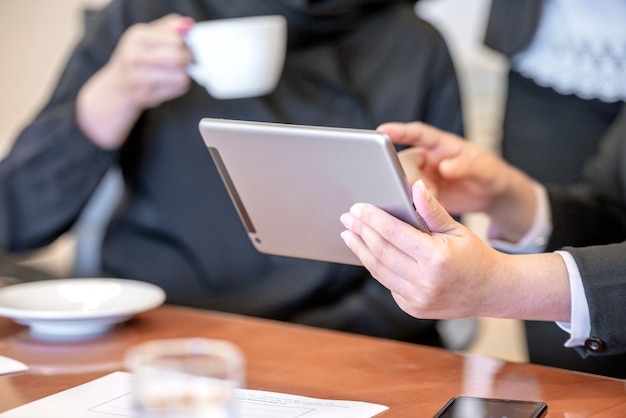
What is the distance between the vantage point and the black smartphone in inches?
29.9

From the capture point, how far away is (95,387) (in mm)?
850

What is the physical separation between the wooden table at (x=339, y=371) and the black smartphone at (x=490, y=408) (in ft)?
0.07

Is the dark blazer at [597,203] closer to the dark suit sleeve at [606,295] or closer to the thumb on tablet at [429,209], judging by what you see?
the dark suit sleeve at [606,295]

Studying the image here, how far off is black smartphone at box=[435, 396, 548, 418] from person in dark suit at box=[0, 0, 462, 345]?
53 centimetres

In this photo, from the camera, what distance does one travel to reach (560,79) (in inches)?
60.2

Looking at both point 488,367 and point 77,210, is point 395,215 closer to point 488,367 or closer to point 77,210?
point 488,367

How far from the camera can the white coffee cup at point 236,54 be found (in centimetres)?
109

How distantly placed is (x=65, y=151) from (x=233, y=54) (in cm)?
34

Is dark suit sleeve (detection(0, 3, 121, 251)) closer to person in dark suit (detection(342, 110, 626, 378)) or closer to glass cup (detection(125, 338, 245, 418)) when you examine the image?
person in dark suit (detection(342, 110, 626, 378))

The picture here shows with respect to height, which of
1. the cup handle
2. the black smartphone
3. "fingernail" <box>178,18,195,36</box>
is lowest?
the black smartphone

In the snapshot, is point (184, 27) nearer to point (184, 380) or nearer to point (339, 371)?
point (339, 371)

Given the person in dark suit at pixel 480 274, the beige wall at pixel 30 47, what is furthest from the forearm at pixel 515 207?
the beige wall at pixel 30 47

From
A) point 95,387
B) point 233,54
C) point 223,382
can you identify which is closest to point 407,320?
point 233,54

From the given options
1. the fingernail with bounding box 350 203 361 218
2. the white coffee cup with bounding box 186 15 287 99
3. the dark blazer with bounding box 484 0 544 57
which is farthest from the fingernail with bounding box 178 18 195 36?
the dark blazer with bounding box 484 0 544 57
